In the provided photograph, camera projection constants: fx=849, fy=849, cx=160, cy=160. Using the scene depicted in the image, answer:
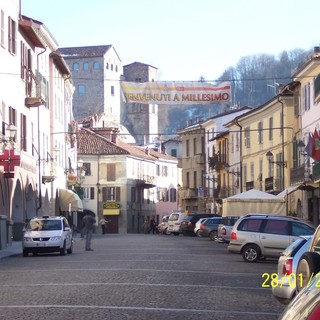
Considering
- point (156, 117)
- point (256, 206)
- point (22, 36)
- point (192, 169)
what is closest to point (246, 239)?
point (256, 206)

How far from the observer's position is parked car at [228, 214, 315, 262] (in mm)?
26844

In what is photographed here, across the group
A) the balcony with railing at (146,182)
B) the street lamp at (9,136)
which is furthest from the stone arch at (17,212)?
the balcony with railing at (146,182)

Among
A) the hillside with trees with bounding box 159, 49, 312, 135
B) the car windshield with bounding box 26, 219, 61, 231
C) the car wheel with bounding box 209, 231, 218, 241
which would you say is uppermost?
the hillside with trees with bounding box 159, 49, 312, 135

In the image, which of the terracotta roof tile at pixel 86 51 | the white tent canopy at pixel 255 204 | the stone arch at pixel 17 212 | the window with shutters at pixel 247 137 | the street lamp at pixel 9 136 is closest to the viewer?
the street lamp at pixel 9 136

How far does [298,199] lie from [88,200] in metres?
45.6

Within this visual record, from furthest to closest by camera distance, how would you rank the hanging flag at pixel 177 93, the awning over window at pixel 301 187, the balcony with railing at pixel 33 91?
the balcony with railing at pixel 33 91, the awning over window at pixel 301 187, the hanging flag at pixel 177 93

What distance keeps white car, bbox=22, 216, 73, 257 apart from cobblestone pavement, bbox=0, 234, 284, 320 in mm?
5907

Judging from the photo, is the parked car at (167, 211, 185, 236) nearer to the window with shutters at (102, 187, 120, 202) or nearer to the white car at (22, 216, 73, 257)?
the window with shutters at (102, 187, 120, 202)

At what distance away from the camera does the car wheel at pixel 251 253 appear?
89.6 feet

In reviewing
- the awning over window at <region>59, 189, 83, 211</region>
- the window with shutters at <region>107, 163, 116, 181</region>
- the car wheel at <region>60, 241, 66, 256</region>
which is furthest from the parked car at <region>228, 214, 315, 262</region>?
the window with shutters at <region>107, 163, 116, 181</region>

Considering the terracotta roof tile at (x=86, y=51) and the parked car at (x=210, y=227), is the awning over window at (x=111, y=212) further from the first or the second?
the terracotta roof tile at (x=86, y=51)

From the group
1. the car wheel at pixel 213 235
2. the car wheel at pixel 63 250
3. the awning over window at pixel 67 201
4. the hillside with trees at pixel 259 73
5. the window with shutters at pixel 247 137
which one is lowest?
the car wheel at pixel 213 235

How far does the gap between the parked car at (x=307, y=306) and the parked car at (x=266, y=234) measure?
2239 cm

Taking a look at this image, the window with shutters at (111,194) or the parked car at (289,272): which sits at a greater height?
the window with shutters at (111,194)
